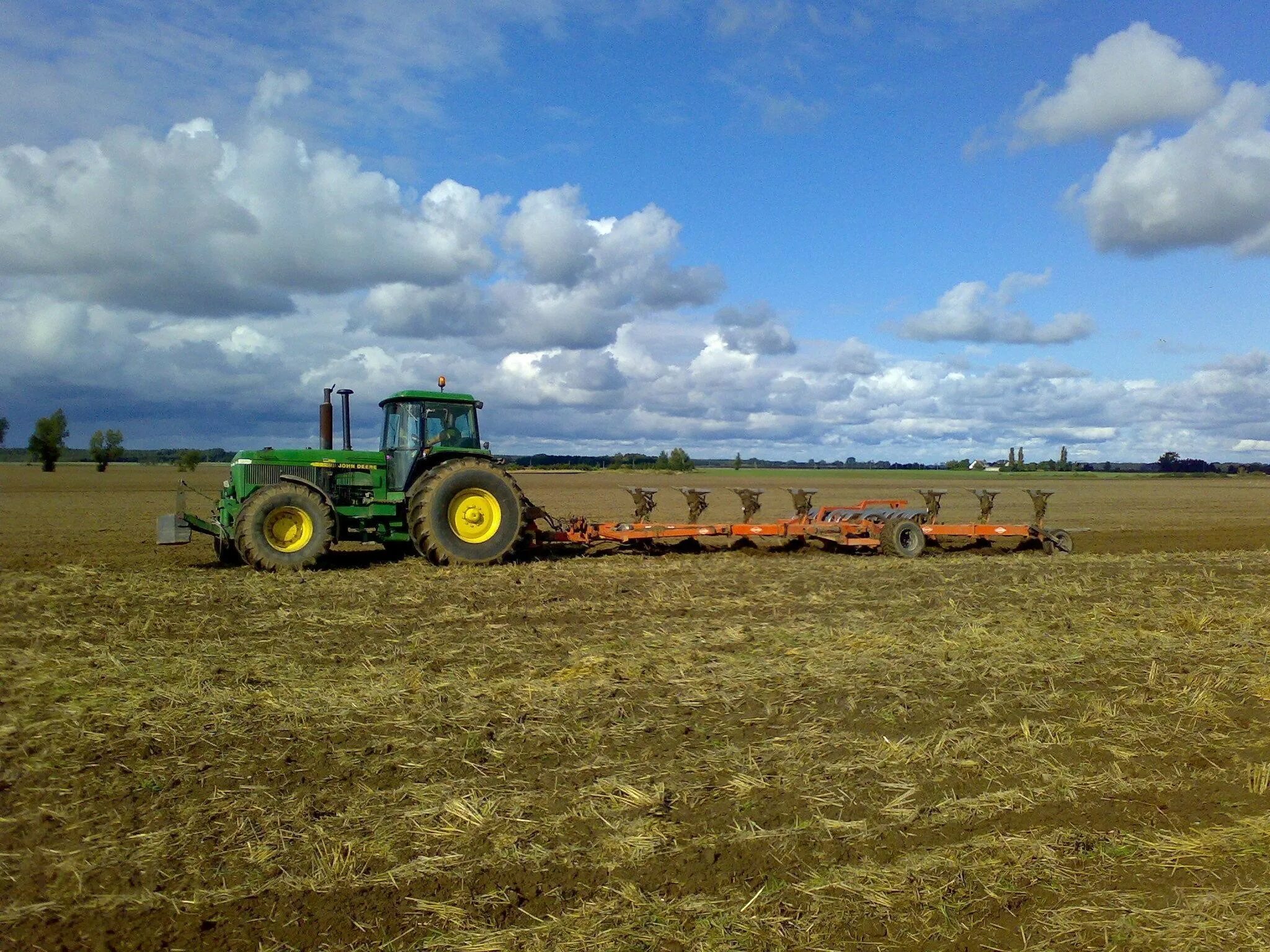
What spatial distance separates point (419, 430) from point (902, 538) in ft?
25.5

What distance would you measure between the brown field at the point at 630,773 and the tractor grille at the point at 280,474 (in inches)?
112

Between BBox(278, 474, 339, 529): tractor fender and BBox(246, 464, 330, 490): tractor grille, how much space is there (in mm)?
70

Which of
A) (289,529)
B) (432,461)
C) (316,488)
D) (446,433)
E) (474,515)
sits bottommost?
(289,529)

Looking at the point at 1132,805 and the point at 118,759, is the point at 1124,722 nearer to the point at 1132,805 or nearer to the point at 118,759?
the point at 1132,805

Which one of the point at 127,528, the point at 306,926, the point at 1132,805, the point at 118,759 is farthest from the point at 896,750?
the point at 127,528

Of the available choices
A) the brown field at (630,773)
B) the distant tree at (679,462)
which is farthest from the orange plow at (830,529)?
the distant tree at (679,462)

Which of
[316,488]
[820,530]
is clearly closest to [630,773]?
[316,488]

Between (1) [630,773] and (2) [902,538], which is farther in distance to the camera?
(2) [902,538]

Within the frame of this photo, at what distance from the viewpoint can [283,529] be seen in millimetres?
12570

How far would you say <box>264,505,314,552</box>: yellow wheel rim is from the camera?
12.5m

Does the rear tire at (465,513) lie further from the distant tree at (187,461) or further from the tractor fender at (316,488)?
the distant tree at (187,461)

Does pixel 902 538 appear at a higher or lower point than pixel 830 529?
lower

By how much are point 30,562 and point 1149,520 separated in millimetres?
26664

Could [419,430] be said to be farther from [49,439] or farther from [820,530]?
[49,439]
